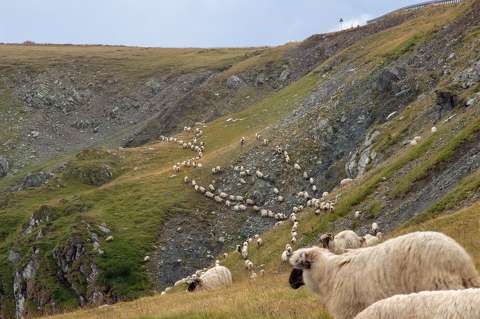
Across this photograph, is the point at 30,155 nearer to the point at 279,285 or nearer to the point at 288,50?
the point at 288,50

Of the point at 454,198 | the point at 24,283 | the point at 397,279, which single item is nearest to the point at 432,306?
the point at 397,279

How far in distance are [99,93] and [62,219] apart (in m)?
75.6

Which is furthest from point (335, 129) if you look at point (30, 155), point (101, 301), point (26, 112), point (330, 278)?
point (26, 112)

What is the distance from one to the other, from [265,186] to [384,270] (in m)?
51.6

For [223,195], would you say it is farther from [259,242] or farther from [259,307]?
[259,307]

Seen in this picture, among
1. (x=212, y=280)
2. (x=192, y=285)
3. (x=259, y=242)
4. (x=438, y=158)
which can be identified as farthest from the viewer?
(x=259, y=242)

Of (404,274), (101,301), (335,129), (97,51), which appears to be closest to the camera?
(404,274)

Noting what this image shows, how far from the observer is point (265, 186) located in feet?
212

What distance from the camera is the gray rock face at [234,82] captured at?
116 metres

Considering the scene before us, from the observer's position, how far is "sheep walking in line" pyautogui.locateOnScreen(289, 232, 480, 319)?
39.2 feet

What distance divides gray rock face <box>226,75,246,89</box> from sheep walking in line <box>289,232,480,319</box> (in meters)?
102

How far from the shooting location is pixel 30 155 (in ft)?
384

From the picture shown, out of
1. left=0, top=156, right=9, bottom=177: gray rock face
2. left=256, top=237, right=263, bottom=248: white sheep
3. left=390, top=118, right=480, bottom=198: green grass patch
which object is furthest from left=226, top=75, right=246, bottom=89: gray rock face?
left=390, top=118, right=480, bottom=198: green grass patch

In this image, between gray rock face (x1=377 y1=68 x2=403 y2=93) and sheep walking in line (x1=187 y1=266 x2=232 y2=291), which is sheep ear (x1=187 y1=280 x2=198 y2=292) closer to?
sheep walking in line (x1=187 y1=266 x2=232 y2=291)
